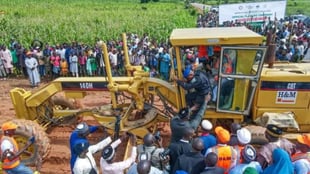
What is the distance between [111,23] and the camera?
24.1 meters

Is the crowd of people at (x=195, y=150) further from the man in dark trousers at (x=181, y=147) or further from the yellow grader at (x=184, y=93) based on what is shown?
the yellow grader at (x=184, y=93)

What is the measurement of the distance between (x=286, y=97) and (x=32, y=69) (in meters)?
9.76

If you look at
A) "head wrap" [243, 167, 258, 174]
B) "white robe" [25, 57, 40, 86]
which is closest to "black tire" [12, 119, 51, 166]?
"head wrap" [243, 167, 258, 174]

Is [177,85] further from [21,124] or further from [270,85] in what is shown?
[21,124]

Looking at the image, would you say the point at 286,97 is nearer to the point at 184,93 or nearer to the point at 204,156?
the point at 184,93

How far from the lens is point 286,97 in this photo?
20.8 feet

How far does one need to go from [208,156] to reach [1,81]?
1241 cm

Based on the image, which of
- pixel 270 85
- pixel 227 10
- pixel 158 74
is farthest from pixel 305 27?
pixel 270 85

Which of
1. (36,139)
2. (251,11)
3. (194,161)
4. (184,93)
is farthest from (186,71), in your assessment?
(251,11)

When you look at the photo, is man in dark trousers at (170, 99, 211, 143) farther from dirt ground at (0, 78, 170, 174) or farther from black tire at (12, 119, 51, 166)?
black tire at (12, 119, 51, 166)

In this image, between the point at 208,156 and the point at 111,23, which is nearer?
the point at 208,156

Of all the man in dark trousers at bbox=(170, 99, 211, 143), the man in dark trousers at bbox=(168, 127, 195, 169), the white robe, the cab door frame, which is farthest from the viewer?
the white robe

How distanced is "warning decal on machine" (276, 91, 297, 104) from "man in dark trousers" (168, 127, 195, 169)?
2.28 m

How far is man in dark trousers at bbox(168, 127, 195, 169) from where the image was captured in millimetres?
4871
